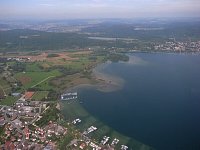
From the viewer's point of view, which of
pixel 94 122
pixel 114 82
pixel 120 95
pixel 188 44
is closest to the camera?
pixel 94 122

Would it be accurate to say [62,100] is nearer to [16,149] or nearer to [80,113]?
[80,113]

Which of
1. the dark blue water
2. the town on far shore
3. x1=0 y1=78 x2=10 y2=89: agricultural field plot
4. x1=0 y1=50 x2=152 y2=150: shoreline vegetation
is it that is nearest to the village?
the town on far shore

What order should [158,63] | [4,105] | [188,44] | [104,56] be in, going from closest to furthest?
[4,105]
[158,63]
[104,56]
[188,44]

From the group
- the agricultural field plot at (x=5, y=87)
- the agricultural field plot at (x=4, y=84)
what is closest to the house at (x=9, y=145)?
the agricultural field plot at (x=5, y=87)

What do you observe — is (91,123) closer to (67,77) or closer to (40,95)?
(40,95)

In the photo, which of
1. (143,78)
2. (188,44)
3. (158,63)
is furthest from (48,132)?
(188,44)

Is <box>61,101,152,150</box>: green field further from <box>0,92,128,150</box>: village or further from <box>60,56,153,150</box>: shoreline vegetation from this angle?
<box>0,92,128,150</box>: village

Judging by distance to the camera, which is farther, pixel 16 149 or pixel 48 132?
pixel 48 132
